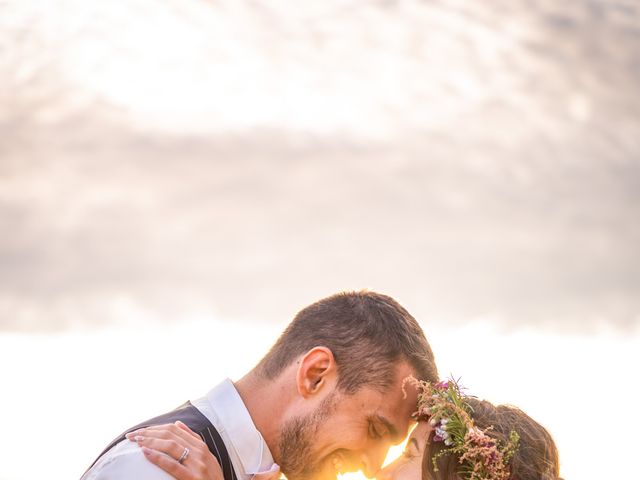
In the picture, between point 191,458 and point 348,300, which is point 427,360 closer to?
point 348,300

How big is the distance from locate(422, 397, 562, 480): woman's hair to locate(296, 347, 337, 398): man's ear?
3.42ft

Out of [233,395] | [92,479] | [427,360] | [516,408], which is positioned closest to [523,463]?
[516,408]

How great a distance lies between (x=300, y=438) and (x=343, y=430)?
34 centimetres

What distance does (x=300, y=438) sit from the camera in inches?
234

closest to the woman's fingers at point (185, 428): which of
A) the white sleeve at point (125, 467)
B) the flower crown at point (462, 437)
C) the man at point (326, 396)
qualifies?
the man at point (326, 396)

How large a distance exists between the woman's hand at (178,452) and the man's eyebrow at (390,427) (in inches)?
55.5

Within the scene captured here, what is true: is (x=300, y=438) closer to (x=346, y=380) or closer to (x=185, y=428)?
(x=346, y=380)

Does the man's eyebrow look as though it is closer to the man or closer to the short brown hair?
the man

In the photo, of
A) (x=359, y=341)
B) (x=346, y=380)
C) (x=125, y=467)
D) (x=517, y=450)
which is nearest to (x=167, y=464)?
(x=125, y=467)

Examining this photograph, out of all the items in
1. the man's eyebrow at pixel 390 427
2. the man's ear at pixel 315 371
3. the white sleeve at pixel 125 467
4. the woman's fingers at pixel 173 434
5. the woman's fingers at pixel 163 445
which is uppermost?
the man's ear at pixel 315 371

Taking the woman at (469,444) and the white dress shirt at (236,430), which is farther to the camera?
the woman at (469,444)

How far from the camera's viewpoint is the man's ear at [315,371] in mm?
5922

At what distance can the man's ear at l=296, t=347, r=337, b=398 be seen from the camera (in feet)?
19.4

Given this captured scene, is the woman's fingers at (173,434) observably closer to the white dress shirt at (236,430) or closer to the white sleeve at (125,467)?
the white sleeve at (125,467)
